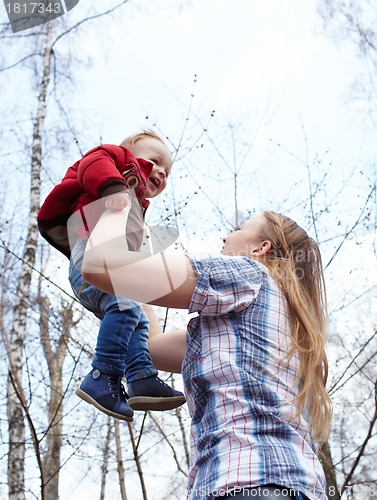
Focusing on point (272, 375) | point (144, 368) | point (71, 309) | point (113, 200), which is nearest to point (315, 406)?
point (272, 375)

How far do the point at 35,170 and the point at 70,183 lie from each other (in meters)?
5.75

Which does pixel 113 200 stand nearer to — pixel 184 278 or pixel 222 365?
pixel 184 278

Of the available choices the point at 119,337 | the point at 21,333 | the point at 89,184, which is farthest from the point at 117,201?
the point at 21,333

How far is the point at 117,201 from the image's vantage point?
1585 mm

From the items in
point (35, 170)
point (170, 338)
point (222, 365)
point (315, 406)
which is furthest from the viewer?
point (35, 170)

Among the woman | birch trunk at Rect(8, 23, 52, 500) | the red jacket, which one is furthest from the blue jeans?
birch trunk at Rect(8, 23, 52, 500)

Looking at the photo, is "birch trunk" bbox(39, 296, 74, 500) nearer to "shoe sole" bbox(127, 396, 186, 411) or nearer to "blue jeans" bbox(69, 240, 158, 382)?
"blue jeans" bbox(69, 240, 158, 382)

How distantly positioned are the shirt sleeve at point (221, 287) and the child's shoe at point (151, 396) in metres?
0.50

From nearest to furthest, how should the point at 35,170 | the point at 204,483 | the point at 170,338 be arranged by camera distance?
the point at 204,483 < the point at 170,338 < the point at 35,170

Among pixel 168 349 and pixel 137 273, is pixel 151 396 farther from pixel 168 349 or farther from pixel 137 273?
pixel 137 273

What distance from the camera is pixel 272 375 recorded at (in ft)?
4.46

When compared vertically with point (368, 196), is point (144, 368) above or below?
below

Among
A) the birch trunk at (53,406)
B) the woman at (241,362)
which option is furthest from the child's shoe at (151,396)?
the birch trunk at (53,406)

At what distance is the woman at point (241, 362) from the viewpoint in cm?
122
